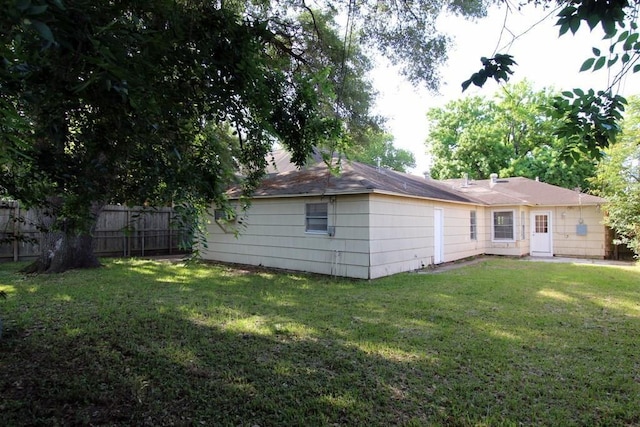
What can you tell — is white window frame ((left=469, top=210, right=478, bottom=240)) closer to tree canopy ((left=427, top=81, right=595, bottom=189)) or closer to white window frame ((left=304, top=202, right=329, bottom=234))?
white window frame ((left=304, top=202, right=329, bottom=234))

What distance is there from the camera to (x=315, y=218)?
1070cm

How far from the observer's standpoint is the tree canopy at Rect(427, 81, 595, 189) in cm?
2688

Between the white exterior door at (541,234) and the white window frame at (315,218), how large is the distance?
35.5 feet

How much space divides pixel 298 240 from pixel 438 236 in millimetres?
4878

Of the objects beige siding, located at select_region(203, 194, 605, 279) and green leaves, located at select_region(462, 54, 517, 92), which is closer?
green leaves, located at select_region(462, 54, 517, 92)

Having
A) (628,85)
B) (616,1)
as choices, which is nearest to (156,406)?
(616,1)

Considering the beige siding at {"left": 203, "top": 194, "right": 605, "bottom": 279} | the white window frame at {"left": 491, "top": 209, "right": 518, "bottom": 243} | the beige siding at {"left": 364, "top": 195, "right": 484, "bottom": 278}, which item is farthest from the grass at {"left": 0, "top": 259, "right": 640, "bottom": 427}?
the white window frame at {"left": 491, "top": 209, "right": 518, "bottom": 243}

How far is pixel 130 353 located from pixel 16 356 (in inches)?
46.7

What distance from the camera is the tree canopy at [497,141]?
26.9 metres

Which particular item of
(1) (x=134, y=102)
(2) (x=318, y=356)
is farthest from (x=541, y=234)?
(1) (x=134, y=102)

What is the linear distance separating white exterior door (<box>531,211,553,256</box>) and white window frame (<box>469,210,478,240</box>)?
9.35 feet

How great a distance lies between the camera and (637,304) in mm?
7074

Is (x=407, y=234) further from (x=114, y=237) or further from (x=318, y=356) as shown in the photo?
(x=114, y=237)

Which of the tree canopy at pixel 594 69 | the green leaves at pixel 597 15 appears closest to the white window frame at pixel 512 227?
the tree canopy at pixel 594 69
